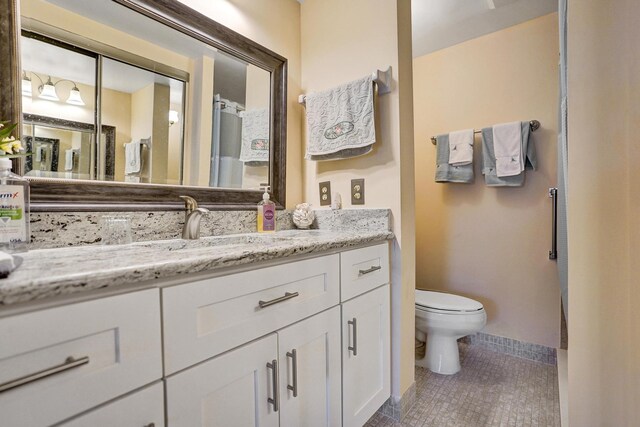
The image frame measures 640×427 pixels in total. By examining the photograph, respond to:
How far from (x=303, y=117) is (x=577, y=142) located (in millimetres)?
1281

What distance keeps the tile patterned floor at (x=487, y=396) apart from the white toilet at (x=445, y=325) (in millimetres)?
65

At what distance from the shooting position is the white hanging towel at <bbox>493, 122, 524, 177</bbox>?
6.32 ft

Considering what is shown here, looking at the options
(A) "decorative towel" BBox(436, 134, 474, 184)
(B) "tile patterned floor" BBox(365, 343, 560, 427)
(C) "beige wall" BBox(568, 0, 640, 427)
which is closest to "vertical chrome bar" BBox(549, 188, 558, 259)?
(A) "decorative towel" BBox(436, 134, 474, 184)

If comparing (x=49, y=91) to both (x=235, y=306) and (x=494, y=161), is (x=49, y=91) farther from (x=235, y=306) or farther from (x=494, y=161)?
(x=494, y=161)

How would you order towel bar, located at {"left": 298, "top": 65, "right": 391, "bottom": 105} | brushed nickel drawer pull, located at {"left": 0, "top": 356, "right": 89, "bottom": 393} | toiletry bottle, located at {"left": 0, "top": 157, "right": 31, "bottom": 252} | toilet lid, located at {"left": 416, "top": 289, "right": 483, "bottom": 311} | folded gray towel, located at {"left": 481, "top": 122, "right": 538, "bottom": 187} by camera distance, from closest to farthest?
brushed nickel drawer pull, located at {"left": 0, "top": 356, "right": 89, "bottom": 393}, toiletry bottle, located at {"left": 0, "top": 157, "right": 31, "bottom": 252}, towel bar, located at {"left": 298, "top": 65, "right": 391, "bottom": 105}, toilet lid, located at {"left": 416, "top": 289, "right": 483, "bottom": 311}, folded gray towel, located at {"left": 481, "top": 122, "right": 538, "bottom": 187}

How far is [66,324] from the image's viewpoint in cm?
50

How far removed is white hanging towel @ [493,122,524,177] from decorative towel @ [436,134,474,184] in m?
0.19

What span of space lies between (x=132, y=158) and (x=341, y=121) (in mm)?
940

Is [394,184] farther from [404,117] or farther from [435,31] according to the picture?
[435,31]

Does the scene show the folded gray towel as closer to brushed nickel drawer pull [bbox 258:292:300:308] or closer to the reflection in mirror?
the reflection in mirror

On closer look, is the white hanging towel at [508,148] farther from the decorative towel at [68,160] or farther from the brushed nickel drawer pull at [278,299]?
the decorative towel at [68,160]

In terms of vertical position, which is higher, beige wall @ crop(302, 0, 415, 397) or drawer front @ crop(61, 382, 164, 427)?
beige wall @ crop(302, 0, 415, 397)

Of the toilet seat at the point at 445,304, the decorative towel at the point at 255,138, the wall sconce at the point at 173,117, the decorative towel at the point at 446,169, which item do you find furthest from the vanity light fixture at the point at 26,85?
the decorative towel at the point at 446,169

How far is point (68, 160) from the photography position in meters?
0.98
